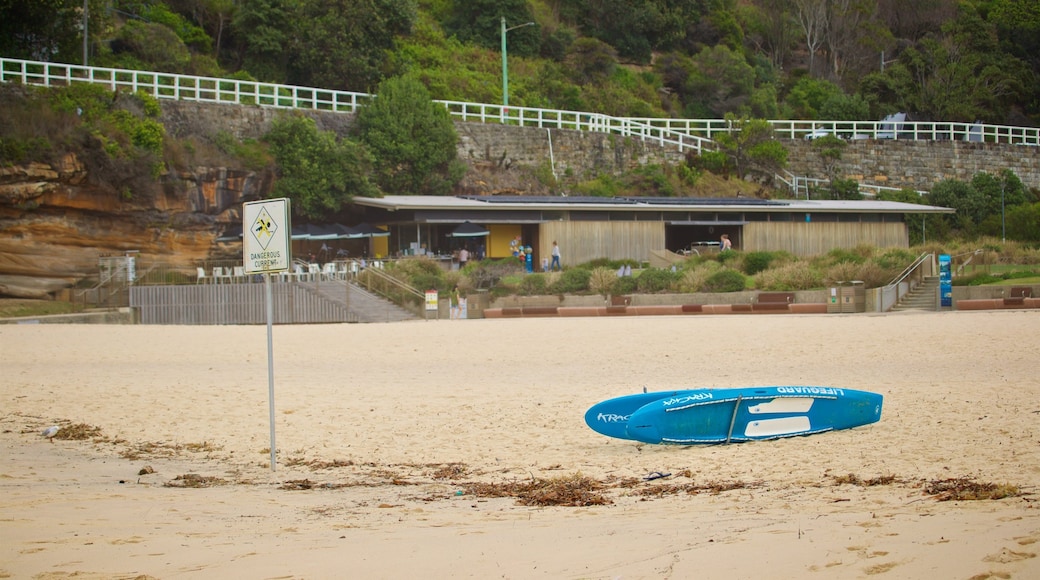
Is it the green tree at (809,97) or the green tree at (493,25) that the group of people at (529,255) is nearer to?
the green tree at (493,25)

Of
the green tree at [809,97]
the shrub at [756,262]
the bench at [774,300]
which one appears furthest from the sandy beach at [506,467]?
the green tree at [809,97]

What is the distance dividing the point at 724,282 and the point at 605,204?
11989 mm

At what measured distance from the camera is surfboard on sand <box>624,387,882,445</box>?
8.84 m

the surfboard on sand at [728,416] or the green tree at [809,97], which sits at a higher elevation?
the green tree at [809,97]

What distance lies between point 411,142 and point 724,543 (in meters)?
35.9

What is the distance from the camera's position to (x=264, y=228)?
8.97m

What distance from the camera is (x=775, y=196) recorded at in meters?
49.9

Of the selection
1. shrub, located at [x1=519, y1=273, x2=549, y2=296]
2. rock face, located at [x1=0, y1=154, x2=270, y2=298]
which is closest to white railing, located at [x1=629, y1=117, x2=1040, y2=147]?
rock face, located at [x1=0, y1=154, x2=270, y2=298]

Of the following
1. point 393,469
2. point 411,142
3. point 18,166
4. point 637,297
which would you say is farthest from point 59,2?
point 393,469

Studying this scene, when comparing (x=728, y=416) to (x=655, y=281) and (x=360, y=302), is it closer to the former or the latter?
(x=655, y=281)

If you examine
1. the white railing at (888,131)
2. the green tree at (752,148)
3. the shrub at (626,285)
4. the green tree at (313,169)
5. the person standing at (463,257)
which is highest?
the white railing at (888,131)

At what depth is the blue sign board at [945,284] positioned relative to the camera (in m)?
23.7

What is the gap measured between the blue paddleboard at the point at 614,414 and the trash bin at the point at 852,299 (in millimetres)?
16212

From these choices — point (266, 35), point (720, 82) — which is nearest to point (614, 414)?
point (266, 35)
